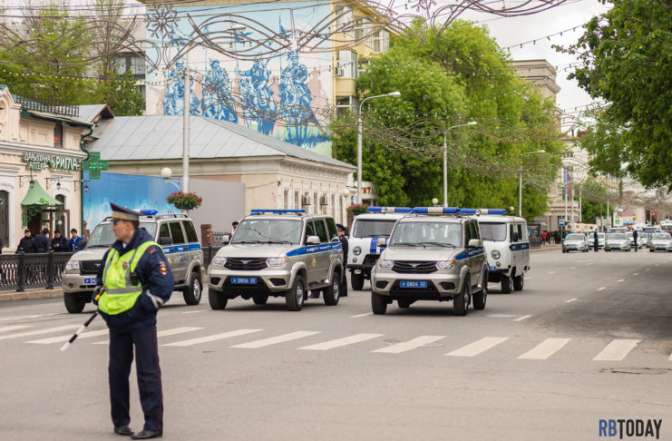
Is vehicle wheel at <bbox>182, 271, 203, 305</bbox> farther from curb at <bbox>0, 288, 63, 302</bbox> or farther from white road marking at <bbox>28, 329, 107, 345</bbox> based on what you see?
white road marking at <bbox>28, 329, 107, 345</bbox>

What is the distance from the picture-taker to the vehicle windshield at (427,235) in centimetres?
2438

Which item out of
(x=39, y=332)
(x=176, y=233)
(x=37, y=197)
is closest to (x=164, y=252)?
(x=176, y=233)

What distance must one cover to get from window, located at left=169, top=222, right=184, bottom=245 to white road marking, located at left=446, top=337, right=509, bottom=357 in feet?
34.2

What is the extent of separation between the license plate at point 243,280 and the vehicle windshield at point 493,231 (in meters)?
11.2

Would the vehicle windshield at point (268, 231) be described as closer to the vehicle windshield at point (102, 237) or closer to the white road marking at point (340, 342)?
the vehicle windshield at point (102, 237)

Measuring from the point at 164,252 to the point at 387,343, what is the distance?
903 cm

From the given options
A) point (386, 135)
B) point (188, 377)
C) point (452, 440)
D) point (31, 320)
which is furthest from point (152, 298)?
point (386, 135)

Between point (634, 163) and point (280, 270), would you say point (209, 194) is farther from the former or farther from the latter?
point (280, 270)

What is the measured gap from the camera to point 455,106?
3049 inches

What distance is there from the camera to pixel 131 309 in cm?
958

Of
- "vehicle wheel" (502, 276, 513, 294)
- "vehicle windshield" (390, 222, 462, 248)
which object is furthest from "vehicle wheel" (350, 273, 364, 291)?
"vehicle windshield" (390, 222, 462, 248)

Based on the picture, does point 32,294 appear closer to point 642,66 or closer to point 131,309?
point 642,66

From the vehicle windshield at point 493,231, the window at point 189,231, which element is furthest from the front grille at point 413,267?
the vehicle windshield at point 493,231

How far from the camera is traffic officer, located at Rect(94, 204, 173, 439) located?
9586 mm
